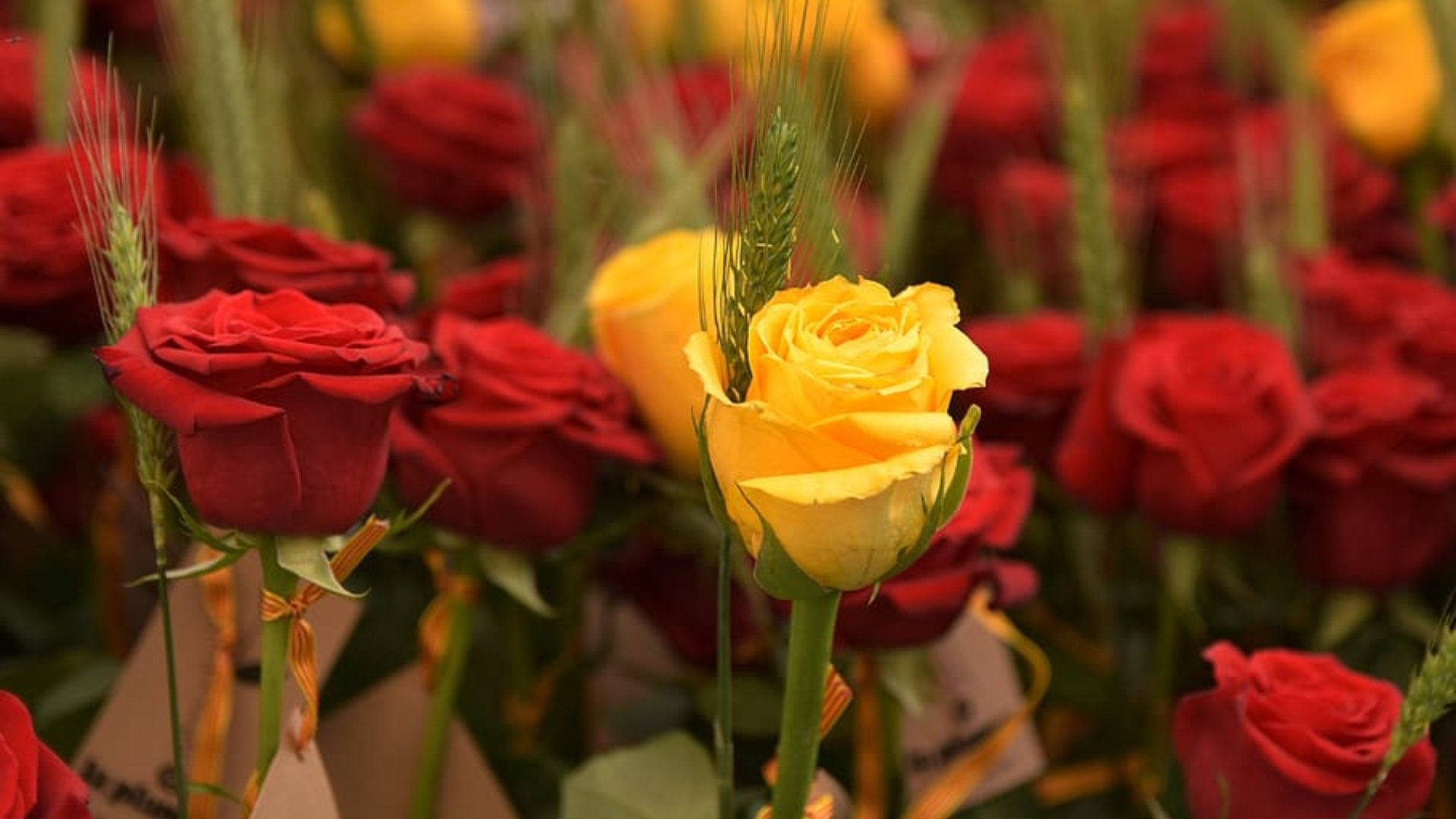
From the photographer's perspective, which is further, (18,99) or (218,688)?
(18,99)

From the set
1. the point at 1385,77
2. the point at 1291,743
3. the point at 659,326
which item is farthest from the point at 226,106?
the point at 1385,77

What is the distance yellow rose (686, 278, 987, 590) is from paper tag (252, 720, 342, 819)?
141 millimetres

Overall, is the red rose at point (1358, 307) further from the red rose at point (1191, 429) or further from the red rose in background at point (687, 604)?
the red rose in background at point (687, 604)

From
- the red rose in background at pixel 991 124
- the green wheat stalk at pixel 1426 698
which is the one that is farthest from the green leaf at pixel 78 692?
the red rose in background at pixel 991 124

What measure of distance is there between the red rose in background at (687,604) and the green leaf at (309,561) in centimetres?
21

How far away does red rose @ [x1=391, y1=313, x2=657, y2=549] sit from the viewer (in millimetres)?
486

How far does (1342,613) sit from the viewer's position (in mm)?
606

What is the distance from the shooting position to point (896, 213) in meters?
0.68

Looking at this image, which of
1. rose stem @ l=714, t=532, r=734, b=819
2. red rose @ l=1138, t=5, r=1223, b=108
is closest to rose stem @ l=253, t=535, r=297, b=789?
rose stem @ l=714, t=532, r=734, b=819

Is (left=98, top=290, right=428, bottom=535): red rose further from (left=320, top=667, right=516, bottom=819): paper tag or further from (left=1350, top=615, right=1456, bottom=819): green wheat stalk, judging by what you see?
(left=1350, top=615, right=1456, bottom=819): green wheat stalk

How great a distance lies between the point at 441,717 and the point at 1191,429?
263 mm

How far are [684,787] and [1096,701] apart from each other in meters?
0.24

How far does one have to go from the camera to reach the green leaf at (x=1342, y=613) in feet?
1.97

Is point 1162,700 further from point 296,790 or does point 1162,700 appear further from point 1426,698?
point 296,790
